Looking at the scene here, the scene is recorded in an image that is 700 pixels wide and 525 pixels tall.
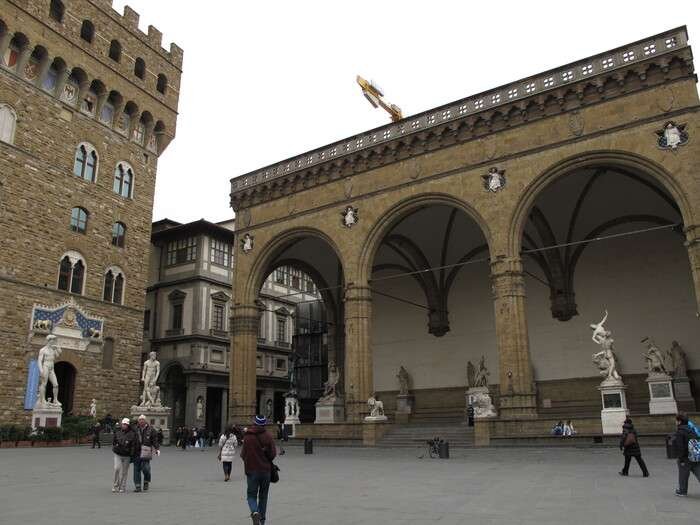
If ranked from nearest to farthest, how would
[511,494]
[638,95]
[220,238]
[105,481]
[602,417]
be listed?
1. [511,494]
2. [105,481]
3. [602,417]
4. [638,95]
5. [220,238]

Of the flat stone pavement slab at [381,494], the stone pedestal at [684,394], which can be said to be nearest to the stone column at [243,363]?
the flat stone pavement slab at [381,494]

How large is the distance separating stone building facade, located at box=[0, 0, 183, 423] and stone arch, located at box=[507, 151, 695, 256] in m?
22.0

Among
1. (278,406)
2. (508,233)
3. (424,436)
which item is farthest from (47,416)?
(508,233)

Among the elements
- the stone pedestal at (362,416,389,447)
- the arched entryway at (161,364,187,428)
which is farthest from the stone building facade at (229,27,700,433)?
the arched entryway at (161,364,187,428)

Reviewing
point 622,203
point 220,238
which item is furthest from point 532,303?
point 220,238

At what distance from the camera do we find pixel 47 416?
90.2ft

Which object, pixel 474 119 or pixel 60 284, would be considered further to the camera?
pixel 60 284

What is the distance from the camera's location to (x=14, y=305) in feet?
92.4

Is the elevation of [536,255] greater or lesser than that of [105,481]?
greater

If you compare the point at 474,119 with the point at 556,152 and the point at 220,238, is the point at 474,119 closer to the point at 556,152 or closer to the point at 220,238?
the point at 556,152

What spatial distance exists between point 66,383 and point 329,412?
562 inches

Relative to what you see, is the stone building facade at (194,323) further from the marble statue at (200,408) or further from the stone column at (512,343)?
Result: the stone column at (512,343)

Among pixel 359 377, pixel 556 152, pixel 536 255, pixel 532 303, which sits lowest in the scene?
pixel 359 377

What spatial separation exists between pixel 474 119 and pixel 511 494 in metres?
16.8
